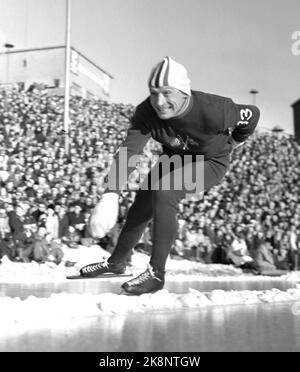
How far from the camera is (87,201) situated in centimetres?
1101

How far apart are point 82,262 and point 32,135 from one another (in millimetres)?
4965

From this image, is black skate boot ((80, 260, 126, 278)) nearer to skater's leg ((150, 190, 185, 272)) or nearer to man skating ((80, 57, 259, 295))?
man skating ((80, 57, 259, 295))

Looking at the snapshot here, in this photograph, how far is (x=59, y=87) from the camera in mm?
35562

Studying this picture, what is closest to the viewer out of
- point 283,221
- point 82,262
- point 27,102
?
point 82,262

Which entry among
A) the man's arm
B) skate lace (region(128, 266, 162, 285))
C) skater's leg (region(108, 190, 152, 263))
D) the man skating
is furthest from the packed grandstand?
skate lace (region(128, 266, 162, 285))

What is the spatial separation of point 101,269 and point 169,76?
1283 millimetres

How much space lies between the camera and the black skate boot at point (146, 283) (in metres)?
3.07

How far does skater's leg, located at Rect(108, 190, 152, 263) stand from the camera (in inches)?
139

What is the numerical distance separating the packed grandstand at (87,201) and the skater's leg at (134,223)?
2953 millimetres
